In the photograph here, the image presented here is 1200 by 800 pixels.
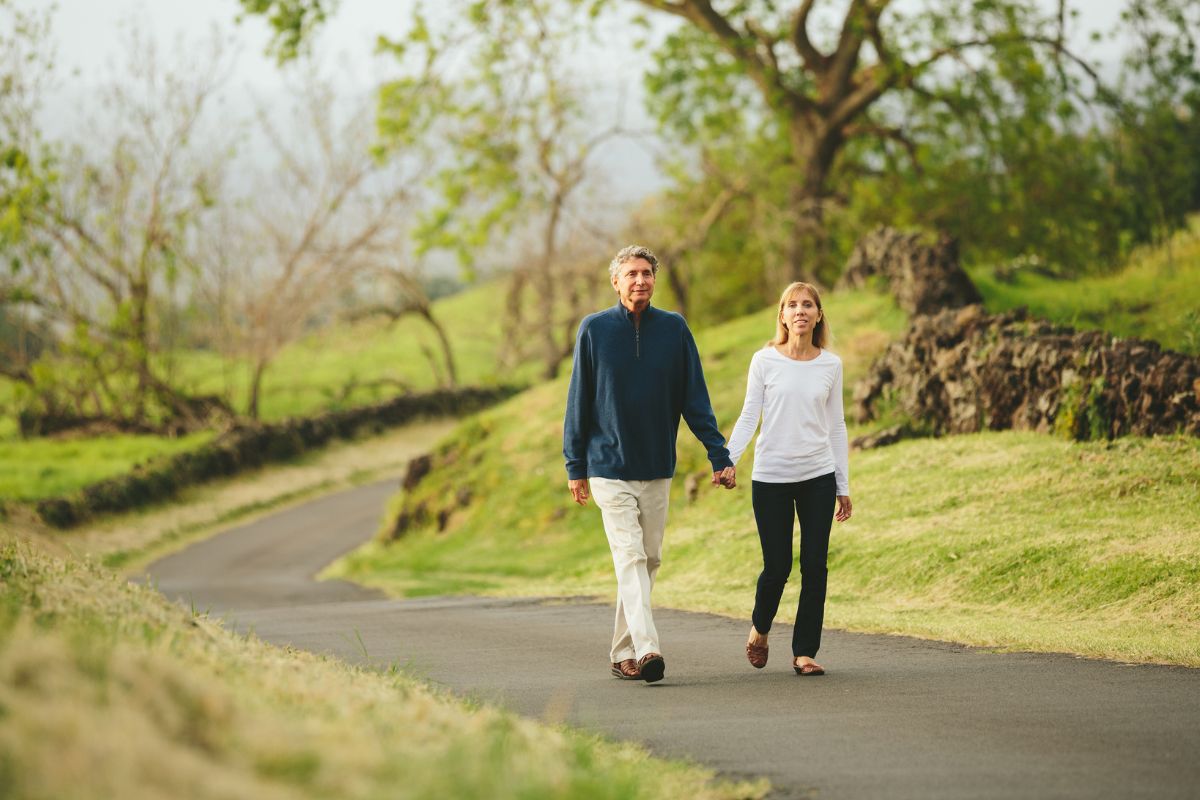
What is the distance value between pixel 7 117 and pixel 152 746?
47.0 meters

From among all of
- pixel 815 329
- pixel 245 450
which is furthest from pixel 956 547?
pixel 245 450

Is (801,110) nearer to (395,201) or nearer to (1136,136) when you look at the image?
(1136,136)

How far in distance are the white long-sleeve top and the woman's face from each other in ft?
0.74

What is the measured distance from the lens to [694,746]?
691 cm

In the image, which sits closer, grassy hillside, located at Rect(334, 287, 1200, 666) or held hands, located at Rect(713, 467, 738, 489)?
held hands, located at Rect(713, 467, 738, 489)

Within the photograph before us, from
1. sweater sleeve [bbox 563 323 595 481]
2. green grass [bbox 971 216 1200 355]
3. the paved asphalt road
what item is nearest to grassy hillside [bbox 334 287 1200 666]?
the paved asphalt road

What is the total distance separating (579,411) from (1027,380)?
438 inches

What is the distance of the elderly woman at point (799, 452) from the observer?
29.8ft

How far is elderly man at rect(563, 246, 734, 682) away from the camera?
29.8ft

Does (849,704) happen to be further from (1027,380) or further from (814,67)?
(814,67)

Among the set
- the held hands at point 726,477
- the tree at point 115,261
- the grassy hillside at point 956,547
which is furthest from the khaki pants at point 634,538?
the tree at point 115,261

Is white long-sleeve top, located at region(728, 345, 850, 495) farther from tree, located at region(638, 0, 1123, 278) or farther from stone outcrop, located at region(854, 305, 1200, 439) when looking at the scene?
tree, located at region(638, 0, 1123, 278)

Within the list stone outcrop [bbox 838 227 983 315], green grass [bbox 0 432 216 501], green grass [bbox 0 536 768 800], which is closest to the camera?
green grass [bbox 0 536 768 800]

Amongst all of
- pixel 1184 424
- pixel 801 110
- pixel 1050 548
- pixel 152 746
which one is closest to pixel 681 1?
pixel 801 110
